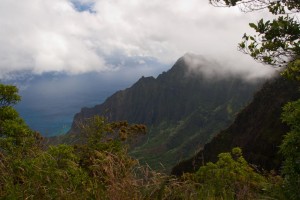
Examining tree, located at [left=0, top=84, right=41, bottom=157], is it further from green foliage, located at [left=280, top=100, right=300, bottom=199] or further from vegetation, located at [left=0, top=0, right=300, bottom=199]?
green foliage, located at [left=280, top=100, right=300, bottom=199]

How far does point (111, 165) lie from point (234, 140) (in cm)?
12957

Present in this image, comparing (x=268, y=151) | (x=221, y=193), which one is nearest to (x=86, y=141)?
(x=221, y=193)

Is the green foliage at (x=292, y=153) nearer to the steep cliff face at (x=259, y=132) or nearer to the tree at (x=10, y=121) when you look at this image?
the tree at (x=10, y=121)

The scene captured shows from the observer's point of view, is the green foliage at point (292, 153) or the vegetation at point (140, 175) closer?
the vegetation at point (140, 175)

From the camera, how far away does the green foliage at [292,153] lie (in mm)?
7695

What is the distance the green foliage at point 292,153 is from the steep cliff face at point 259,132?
83.1 m

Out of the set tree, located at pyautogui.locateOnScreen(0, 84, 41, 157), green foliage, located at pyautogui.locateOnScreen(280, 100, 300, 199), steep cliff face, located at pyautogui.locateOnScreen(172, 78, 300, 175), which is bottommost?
steep cliff face, located at pyautogui.locateOnScreen(172, 78, 300, 175)

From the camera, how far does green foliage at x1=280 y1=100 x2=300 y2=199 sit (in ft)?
25.2

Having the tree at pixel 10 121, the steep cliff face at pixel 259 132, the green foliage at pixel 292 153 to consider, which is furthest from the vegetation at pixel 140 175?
the steep cliff face at pixel 259 132

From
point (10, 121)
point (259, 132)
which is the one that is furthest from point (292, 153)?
point (259, 132)

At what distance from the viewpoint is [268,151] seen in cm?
10300

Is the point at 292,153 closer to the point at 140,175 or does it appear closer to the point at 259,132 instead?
the point at 140,175

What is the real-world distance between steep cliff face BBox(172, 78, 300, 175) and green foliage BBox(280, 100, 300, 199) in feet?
273

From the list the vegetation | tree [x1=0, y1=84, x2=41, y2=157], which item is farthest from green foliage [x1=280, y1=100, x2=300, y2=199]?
tree [x1=0, y1=84, x2=41, y2=157]
